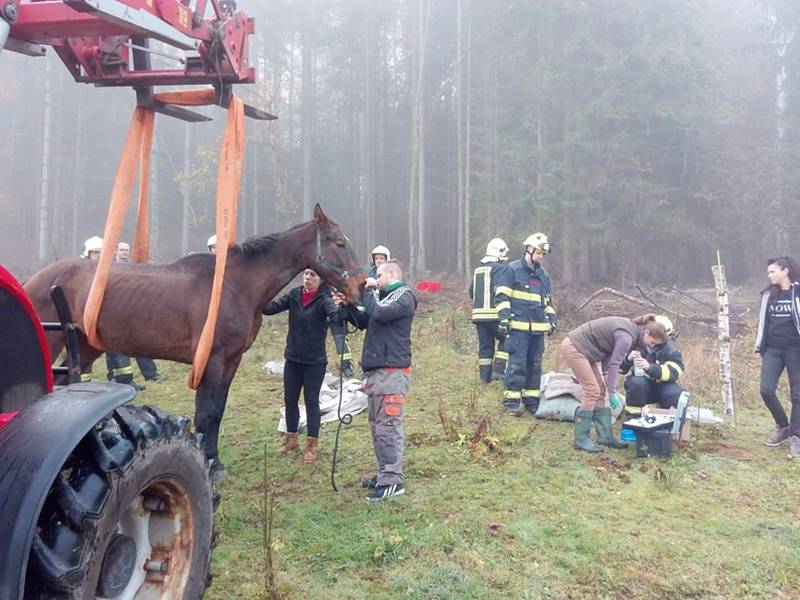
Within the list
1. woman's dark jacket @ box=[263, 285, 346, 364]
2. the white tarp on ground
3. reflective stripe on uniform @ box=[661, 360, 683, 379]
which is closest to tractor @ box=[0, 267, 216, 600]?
woman's dark jacket @ box=[263, 285, 346, 364]

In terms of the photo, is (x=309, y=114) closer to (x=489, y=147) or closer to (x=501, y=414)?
(x=489, y=147)

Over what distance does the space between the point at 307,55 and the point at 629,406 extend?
76.8ft

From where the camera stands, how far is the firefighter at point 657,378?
6859mm

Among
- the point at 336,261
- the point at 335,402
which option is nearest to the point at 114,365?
the point at 335,402

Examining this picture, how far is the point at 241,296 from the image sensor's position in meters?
5.47

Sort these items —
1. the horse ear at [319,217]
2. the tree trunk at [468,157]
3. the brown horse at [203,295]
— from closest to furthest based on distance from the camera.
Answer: the brown horse at [203,295] < the horse ear at [319,217] < the tree trunk at [468,157]

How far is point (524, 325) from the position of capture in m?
8.23

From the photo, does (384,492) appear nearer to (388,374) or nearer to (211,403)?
(388,374)

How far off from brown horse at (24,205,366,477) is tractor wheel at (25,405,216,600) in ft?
8.25

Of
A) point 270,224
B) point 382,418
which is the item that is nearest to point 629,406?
point 382,418

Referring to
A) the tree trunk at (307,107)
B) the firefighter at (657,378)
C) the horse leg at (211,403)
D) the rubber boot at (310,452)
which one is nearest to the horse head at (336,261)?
the horse leg at (211,403)

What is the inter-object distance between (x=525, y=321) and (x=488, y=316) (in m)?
1.27

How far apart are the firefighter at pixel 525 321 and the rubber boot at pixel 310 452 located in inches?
122

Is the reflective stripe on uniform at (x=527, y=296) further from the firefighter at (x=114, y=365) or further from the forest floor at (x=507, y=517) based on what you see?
the firefighter at (x=114, y=365)
